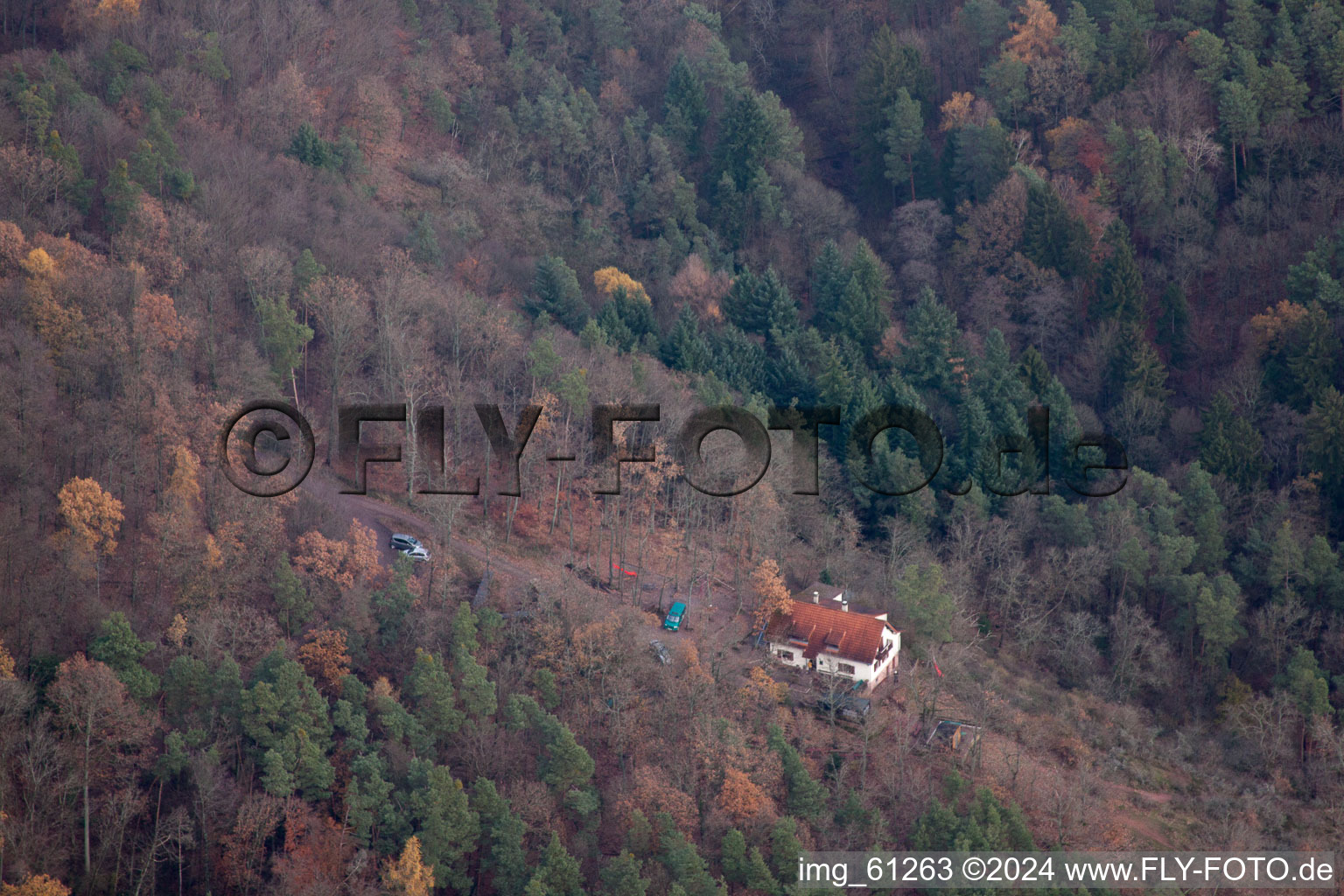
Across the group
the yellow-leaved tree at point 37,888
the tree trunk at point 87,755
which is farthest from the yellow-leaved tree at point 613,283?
the yellow-leaved tree at point 37,888

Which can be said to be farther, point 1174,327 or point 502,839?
point 1174,327

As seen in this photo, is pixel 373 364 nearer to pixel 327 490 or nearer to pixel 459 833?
pixel 327 490

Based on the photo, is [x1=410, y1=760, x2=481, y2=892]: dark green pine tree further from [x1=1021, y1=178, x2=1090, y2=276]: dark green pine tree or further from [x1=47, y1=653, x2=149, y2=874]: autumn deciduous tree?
[x1=1021, y1=178, x2=1090, y2=276]: dark green pine tree

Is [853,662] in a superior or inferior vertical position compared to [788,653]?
inferior

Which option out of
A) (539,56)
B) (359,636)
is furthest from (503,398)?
(539,56)

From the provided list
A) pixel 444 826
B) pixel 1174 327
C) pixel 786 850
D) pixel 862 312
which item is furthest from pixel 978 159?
pixel 444 826

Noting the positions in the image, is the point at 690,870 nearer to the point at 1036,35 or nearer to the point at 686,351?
the point at 686,351
